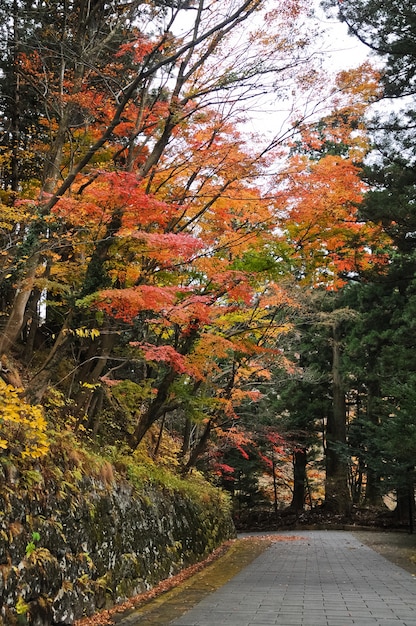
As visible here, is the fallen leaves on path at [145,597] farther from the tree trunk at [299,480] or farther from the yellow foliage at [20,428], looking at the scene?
the tree trunk at [299,480]

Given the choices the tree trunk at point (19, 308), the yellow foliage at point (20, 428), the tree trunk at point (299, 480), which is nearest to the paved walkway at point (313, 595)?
the yellow foliage at point (20, 428)

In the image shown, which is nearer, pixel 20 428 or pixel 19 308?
pixel 20 428

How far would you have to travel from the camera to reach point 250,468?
2500 centimetres

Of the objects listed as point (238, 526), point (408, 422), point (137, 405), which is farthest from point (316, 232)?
point (238, 526)

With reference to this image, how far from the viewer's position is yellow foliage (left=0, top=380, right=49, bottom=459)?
4.97m

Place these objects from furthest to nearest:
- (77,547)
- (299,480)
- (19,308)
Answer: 1. (299,480)
2. (19,308)
3. (77,547)

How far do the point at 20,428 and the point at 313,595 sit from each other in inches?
195

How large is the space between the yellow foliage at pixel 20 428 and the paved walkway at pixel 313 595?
2689mm

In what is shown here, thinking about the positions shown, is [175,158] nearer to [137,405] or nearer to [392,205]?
[392,205]

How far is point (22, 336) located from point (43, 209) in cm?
503

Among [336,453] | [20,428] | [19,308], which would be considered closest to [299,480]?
[336,453]

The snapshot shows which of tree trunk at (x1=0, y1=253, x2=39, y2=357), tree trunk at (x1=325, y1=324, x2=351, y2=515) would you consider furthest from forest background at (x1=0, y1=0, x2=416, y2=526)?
tree trunk at (x1=325, y1=324, x2=351, y2=515)

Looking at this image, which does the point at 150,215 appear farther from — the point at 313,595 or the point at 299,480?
the point at 299,480

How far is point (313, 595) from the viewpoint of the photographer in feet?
24.5
